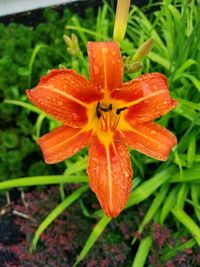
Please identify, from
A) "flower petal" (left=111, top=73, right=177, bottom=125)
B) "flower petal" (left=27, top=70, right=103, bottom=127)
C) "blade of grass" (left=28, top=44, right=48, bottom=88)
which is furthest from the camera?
"blade of grass" (left=28, top=44, right=48, bottom=88)

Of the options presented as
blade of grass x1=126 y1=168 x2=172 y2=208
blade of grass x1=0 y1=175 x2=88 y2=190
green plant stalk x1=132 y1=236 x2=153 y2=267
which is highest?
blade of grass x1=0 y1=175 x2=88 y2=190

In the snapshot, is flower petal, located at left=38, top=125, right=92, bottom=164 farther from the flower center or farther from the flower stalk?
the flower stalk

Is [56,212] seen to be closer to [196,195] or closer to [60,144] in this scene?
[196,195]

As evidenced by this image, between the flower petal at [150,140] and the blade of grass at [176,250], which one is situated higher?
the flower petal at [150,140]

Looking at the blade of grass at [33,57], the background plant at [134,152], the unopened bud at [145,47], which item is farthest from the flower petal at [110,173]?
the blade of grass at [33,57]

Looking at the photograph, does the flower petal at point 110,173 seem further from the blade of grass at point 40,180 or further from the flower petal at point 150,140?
the blade of grass at point 40,180

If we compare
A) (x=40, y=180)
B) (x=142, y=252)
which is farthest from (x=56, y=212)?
(x=142, y=252)

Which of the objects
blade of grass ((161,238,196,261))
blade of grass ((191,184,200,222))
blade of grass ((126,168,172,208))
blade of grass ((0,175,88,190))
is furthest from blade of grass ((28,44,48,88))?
blade of grass ((161,238,196,261))
